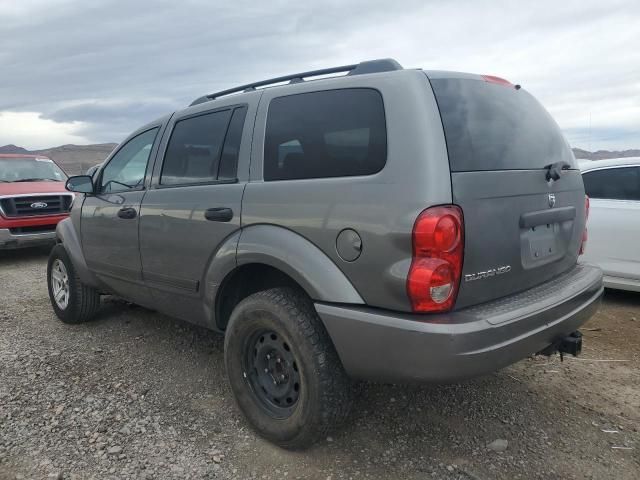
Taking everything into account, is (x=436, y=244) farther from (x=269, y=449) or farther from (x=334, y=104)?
(x=269, y=449)

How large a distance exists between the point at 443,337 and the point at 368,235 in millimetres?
533

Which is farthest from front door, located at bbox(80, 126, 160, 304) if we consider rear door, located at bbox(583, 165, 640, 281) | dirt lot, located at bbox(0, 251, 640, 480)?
rear door, located at bbox(583, 165, 640, 281)

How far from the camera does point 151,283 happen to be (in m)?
3.56

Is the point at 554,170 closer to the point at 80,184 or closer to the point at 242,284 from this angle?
the point at 242,284

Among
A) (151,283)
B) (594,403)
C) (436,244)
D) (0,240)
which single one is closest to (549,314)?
(436,244)

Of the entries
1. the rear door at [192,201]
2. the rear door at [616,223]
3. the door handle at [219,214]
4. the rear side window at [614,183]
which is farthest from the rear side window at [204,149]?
the rear side window at [614,183]

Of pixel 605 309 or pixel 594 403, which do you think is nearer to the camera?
pixel 594 403

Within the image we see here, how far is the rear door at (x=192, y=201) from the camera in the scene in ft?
9.76

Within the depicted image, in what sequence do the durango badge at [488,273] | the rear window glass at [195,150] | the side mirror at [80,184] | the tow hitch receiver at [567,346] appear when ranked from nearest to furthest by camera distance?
the durango badge at [488,273] → the tow hitch receiver at [567,346] → the rear window glass at [195,150] → the side mirror at [80,184]

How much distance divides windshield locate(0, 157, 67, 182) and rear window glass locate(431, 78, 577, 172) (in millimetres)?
8646

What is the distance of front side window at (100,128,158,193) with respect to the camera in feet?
12.4

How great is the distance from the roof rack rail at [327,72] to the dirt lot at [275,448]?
1.94 metres

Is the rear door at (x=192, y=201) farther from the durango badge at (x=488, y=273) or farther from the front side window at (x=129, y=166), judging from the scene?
the durango badge at (x=488, y=273)

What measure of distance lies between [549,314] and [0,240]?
7.90m
